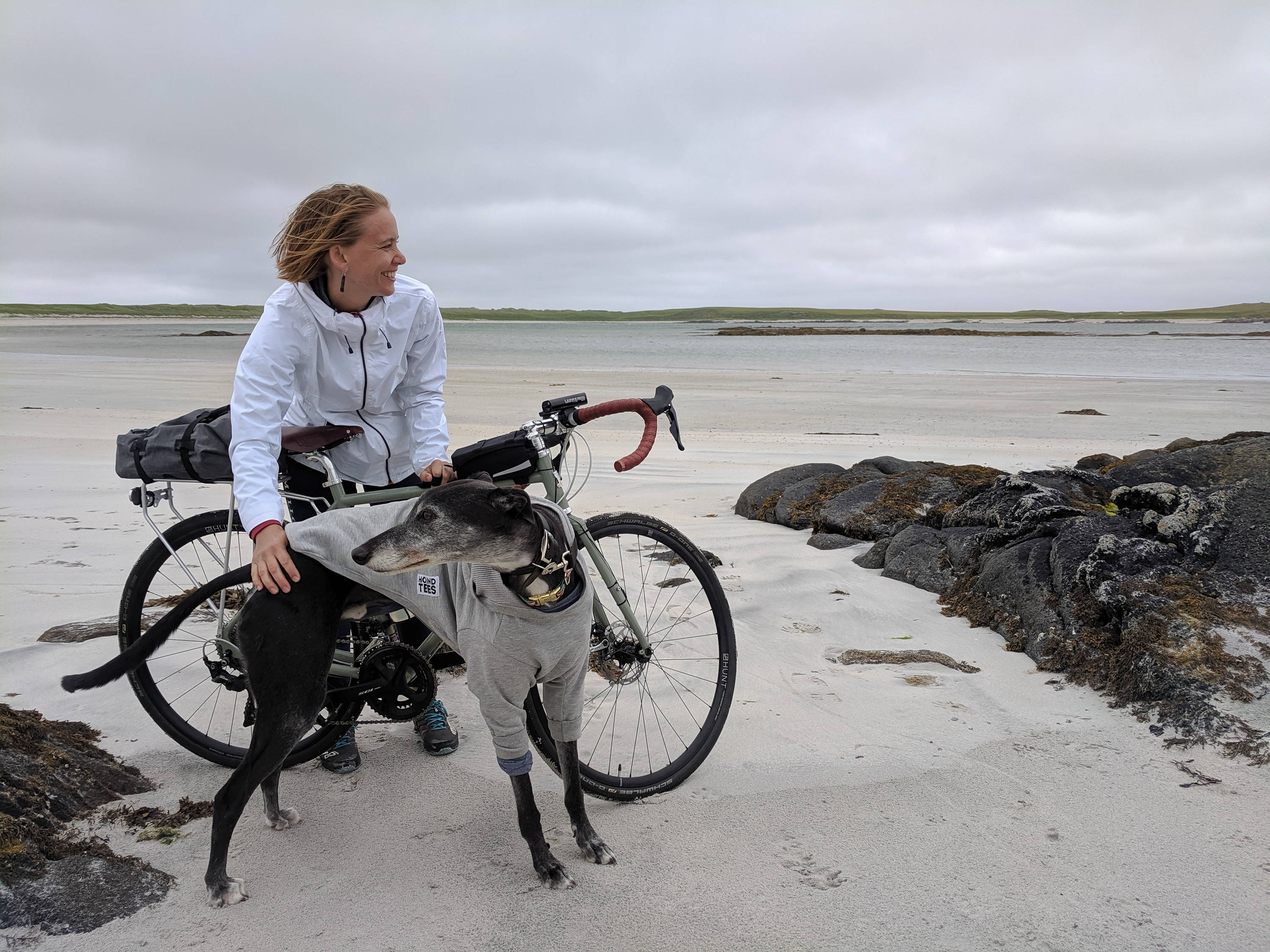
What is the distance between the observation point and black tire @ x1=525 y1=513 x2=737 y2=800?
2914 mm

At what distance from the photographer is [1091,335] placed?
63000 millimetres

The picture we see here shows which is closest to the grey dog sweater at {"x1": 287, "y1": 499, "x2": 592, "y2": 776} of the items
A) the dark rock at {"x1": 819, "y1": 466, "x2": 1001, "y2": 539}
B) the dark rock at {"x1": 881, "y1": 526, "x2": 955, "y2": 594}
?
the dark rock at {"x1": 881, "y1": 526, "x2": 955, "y2": 594}

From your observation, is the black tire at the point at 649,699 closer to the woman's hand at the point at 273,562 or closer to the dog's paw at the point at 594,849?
the dog's paw at the point at 594,849

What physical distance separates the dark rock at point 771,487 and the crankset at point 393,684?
4525 mm

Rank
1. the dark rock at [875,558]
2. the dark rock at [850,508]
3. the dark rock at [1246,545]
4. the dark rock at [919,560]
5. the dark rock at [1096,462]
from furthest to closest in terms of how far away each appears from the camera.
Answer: the dark rock at [1096,462], the dark rock at [850,508], the dark rock at [875,558], the dark rock at [919,560], the dark rock at [1246,545]

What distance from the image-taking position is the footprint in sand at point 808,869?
2454 mm

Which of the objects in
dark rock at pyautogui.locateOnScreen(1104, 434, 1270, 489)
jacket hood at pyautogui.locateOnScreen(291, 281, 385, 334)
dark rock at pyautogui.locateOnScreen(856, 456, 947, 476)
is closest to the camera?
jacket hood at pyautogui.locateOnScreen(291, 281, 385, 334)

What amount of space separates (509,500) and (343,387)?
3.89 ft

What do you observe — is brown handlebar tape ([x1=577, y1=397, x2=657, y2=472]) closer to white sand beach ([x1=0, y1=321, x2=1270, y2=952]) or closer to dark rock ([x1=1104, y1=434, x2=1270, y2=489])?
white sand beach ([x1=0, y1=321, x2=1270, y2=952])

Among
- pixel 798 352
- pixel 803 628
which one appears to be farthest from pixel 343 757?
pixel 798 352

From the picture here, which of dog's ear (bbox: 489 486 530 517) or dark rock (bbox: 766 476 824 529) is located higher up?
dog's ear (bbox: 489 486 530 517)

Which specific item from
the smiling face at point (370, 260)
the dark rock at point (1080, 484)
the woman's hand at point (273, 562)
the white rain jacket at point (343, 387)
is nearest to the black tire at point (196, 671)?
the white rain jacket at point (343, 387)

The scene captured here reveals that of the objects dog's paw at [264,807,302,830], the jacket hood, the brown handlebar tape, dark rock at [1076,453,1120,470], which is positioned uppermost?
the jacket hood

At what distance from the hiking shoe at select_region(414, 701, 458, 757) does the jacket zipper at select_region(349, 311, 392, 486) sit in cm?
95
